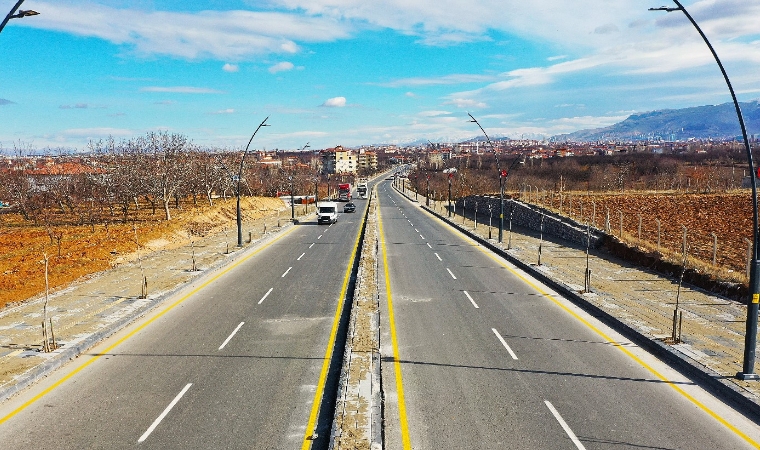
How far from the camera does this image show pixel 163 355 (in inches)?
489

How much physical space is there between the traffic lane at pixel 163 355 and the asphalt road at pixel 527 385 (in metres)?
2.83

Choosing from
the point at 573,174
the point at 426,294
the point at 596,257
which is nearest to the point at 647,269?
the point at 596,257

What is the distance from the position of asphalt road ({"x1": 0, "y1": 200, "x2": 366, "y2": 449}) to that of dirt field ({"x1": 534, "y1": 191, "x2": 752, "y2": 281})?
53.2ft

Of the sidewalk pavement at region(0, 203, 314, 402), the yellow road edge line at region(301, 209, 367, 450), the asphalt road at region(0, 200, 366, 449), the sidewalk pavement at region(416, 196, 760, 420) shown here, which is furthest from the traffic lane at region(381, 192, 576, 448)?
the sidewalk pavement at region(0, 203, 314, 402)

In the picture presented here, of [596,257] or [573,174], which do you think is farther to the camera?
[573,174]

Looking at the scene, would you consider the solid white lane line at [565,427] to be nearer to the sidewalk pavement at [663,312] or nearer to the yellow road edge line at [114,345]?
the sidewalk pavement at [663,312]

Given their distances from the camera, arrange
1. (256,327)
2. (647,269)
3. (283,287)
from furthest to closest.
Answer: (647,269) → (283,287) → (256,327)

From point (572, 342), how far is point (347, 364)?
20.9 ft

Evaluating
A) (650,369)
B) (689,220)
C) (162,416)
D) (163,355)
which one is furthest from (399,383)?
(689,220)

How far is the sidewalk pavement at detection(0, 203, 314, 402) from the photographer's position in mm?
11352

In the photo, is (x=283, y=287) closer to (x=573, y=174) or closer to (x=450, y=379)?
(x=450, y=379)

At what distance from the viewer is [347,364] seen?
11.1 meters

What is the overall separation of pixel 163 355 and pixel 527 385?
9060mm

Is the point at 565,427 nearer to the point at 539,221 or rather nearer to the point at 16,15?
the point at 16,15
